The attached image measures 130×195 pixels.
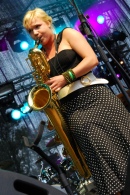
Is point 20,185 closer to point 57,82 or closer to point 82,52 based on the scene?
point 57,82

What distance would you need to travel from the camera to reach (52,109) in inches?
87.6

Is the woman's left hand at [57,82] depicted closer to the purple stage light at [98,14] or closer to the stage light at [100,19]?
the purple stage light at [98,14]

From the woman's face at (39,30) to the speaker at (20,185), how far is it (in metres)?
1.60

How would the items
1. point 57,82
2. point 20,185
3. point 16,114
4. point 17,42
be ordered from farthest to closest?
point 17,42 → point 16,114 → point 57,82 → point 20,185

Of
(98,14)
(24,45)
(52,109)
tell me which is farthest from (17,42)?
(52,109)

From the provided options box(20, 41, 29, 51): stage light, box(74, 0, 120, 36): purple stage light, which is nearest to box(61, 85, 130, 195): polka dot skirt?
box(20, 41, 29, 51): stage light

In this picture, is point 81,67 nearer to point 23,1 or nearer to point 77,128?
point 77,128

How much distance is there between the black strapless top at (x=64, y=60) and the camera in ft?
6.76

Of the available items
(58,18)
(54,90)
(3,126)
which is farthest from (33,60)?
(58,18)

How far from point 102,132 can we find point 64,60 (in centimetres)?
63

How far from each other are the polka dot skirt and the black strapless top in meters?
0.24

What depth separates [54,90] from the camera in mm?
2059

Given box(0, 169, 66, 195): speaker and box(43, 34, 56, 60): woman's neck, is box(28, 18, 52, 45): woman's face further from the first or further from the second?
box(0, 169, 66, 195): speaker

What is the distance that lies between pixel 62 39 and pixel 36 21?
0.87 feet
